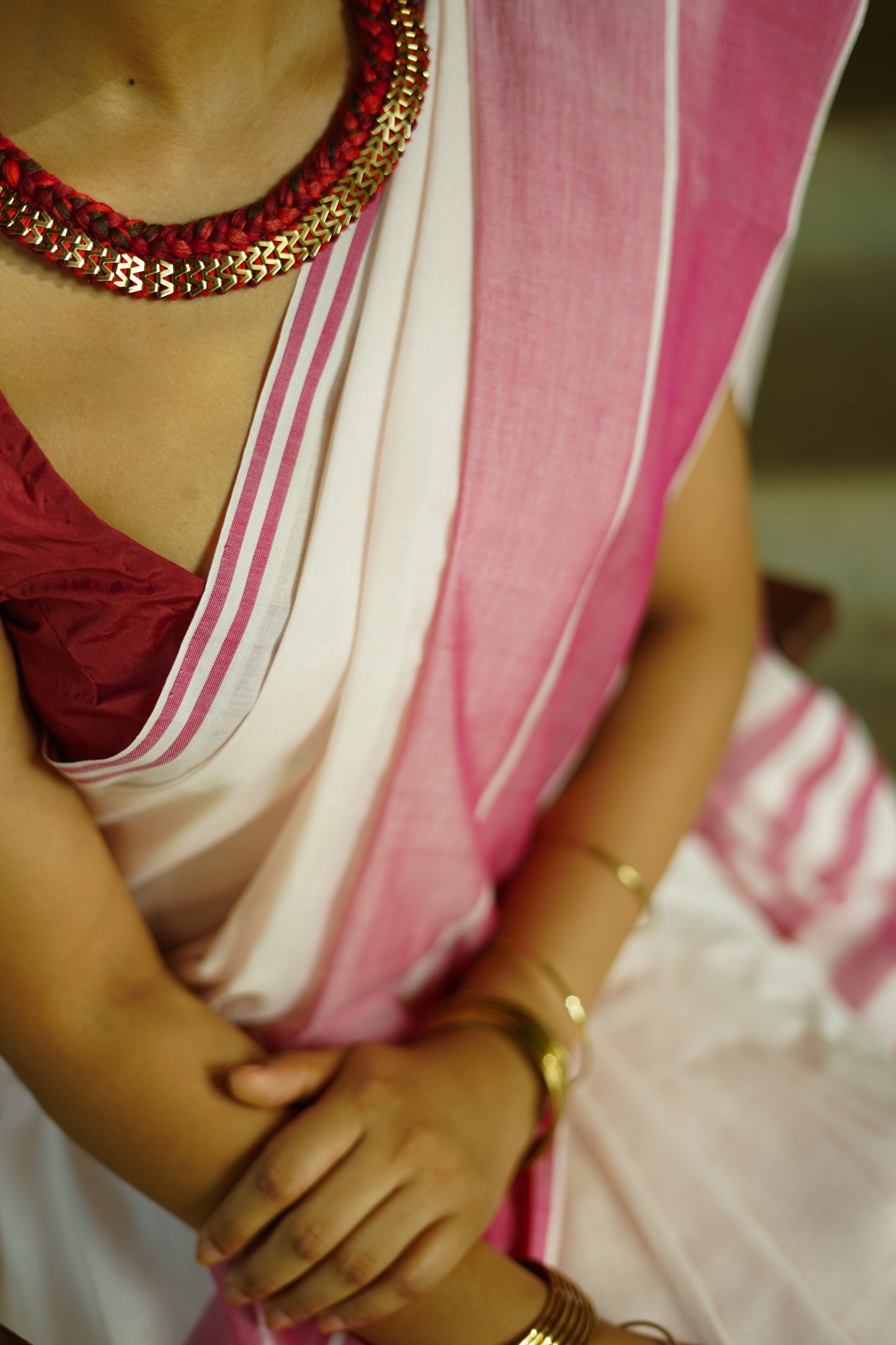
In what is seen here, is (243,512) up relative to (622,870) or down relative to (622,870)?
up

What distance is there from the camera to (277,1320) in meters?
0.51

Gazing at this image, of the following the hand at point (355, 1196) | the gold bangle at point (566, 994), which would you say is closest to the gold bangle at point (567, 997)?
the gold bangle at point (566, 994)

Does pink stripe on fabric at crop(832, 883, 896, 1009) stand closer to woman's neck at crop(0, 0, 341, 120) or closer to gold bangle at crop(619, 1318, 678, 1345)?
gold bangle at crop(619, 1318, 678, 1345)

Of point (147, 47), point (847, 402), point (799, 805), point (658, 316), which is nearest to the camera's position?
point (147, 47)

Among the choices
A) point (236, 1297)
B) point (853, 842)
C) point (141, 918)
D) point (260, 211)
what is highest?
point (260, 211)

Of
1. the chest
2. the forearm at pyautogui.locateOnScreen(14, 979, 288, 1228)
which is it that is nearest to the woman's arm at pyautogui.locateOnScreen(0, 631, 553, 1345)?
the forearm at pyautogui.locateOnScreen(14, 979, 288, 1228)

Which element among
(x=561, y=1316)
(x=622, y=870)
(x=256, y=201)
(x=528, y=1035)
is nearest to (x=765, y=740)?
(x=622, y=870)

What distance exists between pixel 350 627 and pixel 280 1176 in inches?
10.6

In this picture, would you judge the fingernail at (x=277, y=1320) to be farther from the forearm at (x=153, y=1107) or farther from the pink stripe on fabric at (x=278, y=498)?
the pink stripe on fabric at (x=278, y=498)

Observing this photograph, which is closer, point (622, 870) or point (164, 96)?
point (164, 96)

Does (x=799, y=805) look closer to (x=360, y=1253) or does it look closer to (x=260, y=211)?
(x=360, y=1253)

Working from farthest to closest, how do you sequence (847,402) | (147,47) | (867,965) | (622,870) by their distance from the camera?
(847,402) < (867,965) < (622,870) < (147,47)

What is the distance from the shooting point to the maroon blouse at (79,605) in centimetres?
44

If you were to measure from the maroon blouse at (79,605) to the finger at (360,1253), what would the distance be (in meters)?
0.26
